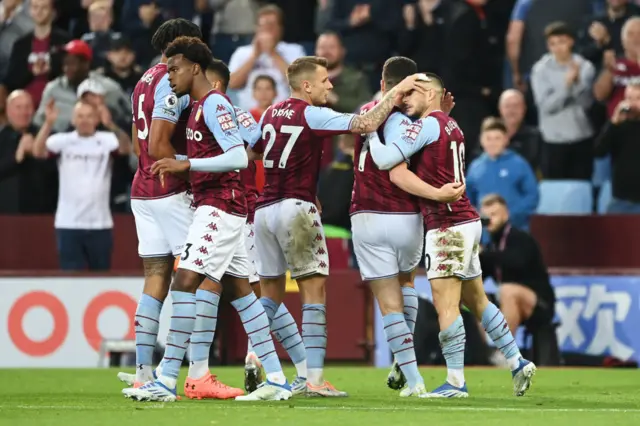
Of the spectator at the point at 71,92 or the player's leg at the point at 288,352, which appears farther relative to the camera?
the spectator at the point at 71,92

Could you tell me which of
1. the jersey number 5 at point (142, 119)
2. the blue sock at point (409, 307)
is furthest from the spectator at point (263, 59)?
the jersey number 5 at point (142, 119)

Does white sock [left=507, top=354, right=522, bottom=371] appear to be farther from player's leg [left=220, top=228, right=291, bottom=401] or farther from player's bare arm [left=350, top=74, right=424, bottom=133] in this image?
player's bare arm [left=350, top=74, right=424, bottom=133]

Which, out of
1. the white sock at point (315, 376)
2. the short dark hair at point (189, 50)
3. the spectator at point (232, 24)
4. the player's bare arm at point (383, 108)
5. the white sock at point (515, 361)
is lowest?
the white sock at point (315, 376)

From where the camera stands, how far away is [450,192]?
9.80m

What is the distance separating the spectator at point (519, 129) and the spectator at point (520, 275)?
2345 mm

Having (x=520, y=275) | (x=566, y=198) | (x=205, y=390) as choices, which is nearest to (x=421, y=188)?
(x=205, y=390)

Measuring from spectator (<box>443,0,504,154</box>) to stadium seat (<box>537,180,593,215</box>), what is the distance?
3.37 ft

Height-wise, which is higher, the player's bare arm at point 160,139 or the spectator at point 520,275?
the player's bare arm at point 160,139

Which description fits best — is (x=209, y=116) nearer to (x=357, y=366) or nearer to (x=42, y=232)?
(x=357, y=366)

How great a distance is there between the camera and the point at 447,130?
32.6 feet

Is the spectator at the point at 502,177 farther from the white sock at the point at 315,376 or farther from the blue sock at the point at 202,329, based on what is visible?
the blue sock at the point at 202,329

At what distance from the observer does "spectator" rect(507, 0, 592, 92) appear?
1747 cm

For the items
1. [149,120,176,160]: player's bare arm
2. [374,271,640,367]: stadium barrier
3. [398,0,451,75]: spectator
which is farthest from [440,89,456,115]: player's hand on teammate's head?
[398,0,451,75]: spectator

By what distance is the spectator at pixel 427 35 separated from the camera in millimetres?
17281
